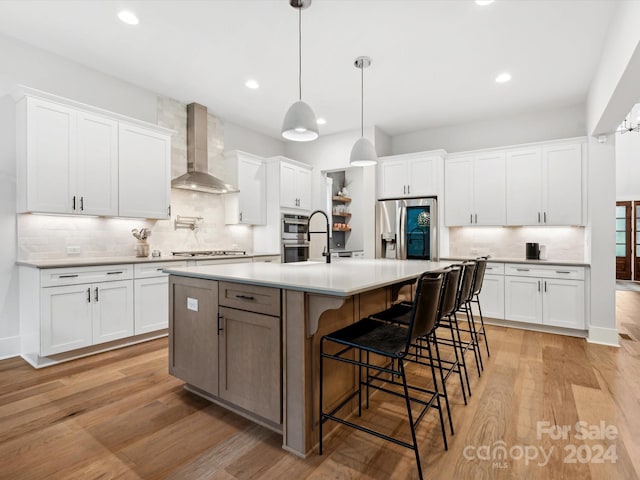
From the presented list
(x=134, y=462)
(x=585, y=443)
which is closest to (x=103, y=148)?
(x=134, y=462)

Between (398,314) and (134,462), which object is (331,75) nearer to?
(398,314)

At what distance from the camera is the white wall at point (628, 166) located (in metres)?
7.97

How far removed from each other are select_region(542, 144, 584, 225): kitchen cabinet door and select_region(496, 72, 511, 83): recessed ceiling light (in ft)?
3.88

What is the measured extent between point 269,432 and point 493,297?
3.74m

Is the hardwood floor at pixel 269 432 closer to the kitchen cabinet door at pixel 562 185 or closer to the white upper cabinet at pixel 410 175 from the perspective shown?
the kitchen cabinet door at pixel 562 185

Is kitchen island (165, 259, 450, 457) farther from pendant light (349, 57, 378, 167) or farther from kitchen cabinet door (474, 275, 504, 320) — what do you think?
kitchen cabinet door (474, 275, 504, 320)

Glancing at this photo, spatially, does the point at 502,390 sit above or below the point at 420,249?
below

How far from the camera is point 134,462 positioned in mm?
1771

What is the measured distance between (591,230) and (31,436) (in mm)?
5449

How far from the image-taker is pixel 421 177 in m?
5.29

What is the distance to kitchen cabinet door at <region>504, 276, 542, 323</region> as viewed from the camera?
4.32 metres

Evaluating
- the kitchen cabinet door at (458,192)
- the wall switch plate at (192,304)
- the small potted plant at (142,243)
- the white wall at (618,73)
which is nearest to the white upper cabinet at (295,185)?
the small potted plant at (142,243)

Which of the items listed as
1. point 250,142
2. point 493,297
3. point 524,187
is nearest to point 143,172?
point 250,142

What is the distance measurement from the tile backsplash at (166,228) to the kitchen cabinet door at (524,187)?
164 inches
